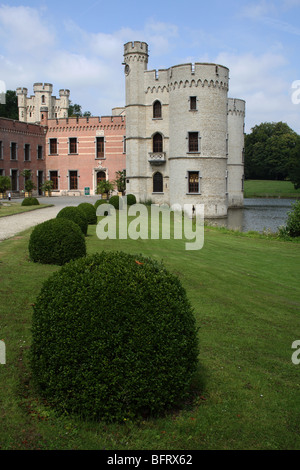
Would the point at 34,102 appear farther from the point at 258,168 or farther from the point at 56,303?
the point at 56,303

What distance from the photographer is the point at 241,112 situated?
48188mm

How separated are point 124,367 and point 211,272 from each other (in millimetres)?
8401

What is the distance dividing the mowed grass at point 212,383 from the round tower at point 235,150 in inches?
1466

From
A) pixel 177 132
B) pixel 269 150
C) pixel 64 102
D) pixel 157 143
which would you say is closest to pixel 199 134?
pixel 177 132

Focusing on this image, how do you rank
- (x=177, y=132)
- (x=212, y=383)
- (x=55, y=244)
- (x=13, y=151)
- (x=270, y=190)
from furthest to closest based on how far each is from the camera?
(x=270, y=190) < (x=13, y=151) < (x=177, y=132) < (x=55, y=244) < (x=212, y=383)

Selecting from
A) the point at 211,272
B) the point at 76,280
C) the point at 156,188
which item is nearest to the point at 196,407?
the point at 76,280

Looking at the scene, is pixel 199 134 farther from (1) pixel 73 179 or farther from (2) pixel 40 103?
(2) pixel 40 103

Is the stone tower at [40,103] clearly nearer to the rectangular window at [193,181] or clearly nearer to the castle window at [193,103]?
the castle window at [193,103]

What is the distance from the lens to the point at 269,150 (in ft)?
316

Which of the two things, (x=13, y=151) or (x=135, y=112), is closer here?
(x=135, y=112)

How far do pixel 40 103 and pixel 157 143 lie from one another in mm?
40190

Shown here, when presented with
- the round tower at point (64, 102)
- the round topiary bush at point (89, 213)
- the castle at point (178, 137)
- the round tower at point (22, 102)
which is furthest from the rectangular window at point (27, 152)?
the round topiary bush at point (89, 213)

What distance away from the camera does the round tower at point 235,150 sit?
47625 millimetres

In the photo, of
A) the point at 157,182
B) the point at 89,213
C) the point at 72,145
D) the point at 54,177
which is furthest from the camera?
the point at 54,177
